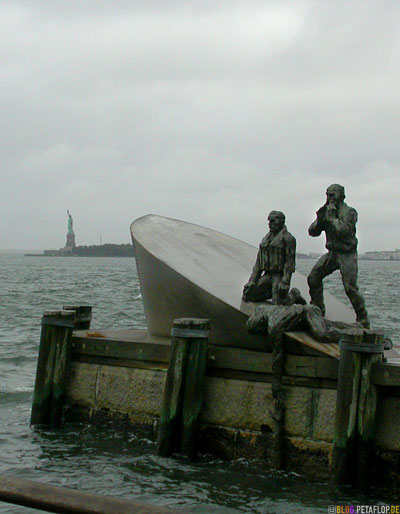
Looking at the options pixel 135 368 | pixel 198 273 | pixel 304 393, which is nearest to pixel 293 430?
pixel 304 393

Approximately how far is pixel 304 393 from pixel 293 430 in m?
0.38

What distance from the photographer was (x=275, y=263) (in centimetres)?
851

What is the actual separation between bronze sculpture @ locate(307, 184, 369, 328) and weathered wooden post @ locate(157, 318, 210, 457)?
1.80 m

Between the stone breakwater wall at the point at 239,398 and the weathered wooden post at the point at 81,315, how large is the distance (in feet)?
2.85

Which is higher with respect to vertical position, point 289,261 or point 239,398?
point 289,261

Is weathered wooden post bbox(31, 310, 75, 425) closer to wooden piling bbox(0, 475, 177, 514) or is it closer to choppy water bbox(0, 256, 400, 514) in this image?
choppy water bbox(0, 256, 400, 514)

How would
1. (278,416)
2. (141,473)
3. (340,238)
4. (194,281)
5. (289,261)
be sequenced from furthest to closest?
(194,281), (289,261), (340,238), (141,473), (278,416)

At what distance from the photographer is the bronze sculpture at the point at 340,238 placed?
823cm

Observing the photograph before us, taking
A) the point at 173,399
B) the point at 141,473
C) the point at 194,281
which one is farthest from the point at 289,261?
the point at 141,473

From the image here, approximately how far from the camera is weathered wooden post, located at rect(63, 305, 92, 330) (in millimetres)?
9547

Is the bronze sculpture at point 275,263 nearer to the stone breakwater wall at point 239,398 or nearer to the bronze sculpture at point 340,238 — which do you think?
the bronze sculpture at point 340,238

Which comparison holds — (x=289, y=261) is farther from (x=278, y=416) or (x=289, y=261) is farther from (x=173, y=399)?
(x=173, y=399)

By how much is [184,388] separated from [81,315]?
2534 mm

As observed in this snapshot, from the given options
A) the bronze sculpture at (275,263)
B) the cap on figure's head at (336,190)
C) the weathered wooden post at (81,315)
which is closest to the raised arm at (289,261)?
the bronze sculpture at (275,263)
